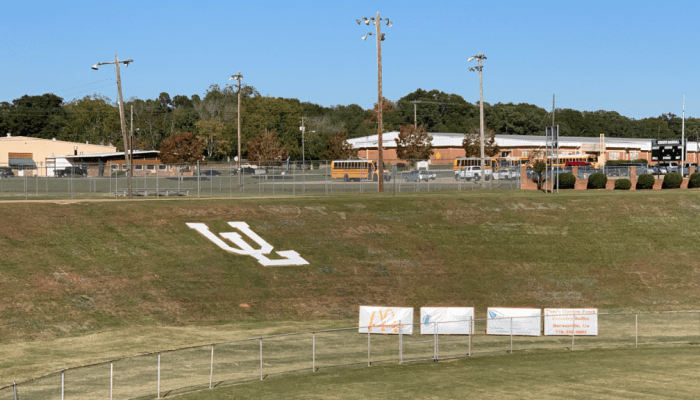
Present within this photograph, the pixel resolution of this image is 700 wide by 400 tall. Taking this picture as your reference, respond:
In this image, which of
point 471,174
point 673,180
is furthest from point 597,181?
point 471,174

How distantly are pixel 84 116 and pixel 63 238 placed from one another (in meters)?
157

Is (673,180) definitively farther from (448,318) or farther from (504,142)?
(504,142)

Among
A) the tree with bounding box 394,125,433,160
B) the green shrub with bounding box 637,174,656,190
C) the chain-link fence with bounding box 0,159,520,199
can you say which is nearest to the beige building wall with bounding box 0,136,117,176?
the chain-link fence with bounding box 0,159,520,199

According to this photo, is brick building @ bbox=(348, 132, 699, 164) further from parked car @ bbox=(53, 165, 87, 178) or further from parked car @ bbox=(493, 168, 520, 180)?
parked car @ bbox=(53, 165, 87, 178)

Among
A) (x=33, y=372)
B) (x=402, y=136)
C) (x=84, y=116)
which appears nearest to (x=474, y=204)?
(x=33, y=372)

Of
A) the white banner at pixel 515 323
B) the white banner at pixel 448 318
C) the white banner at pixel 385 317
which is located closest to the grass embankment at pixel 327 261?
the white banner at pixel 385 317

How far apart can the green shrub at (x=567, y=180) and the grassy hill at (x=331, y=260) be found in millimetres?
15120

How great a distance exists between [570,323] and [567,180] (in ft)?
145

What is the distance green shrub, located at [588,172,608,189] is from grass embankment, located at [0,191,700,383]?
15360 mm

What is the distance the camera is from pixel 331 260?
46.7m

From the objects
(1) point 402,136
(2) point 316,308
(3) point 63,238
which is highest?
(1) point 402,136

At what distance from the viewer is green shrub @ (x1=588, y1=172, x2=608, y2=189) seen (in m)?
75.6

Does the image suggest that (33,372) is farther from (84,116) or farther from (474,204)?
(84,116)

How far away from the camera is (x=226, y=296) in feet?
133
